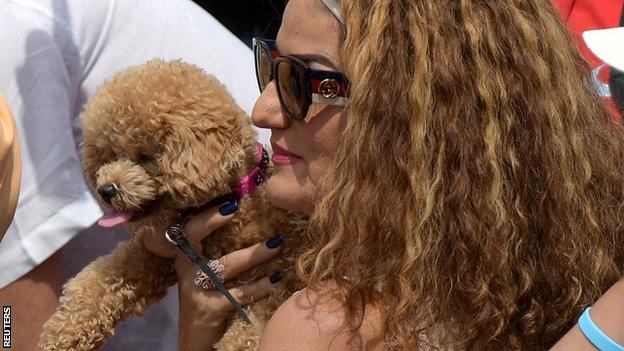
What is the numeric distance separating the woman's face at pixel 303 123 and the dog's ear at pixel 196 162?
128 millimetres

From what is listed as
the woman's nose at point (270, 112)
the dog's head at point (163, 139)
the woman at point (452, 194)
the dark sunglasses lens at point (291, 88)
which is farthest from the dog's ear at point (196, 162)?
the woman at point (452, 194)

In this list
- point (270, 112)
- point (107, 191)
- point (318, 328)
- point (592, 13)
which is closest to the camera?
point (318, 328)

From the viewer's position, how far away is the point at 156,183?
204cm

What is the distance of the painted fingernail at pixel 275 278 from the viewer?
2.11 meters

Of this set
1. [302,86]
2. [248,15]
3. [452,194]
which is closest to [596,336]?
[452,194]

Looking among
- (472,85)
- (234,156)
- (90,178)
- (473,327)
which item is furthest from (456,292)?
(90,178)

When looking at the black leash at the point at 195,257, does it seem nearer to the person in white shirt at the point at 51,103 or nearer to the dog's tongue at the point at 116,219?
the dog's tongue at the point at 116,219

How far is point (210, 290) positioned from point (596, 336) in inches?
41.2

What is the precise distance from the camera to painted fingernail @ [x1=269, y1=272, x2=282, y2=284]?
6.91 feet

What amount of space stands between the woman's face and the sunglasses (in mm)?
15

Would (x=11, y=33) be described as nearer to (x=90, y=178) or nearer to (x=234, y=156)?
(x=90, y=178)

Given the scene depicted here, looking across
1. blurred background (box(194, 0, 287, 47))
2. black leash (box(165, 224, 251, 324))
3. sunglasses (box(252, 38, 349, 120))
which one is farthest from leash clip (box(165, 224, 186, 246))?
blurred background (box(194, 0, 287, 47))

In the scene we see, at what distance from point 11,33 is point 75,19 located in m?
0.15

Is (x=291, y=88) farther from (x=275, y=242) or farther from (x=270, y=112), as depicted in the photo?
(x=275, y=242)
